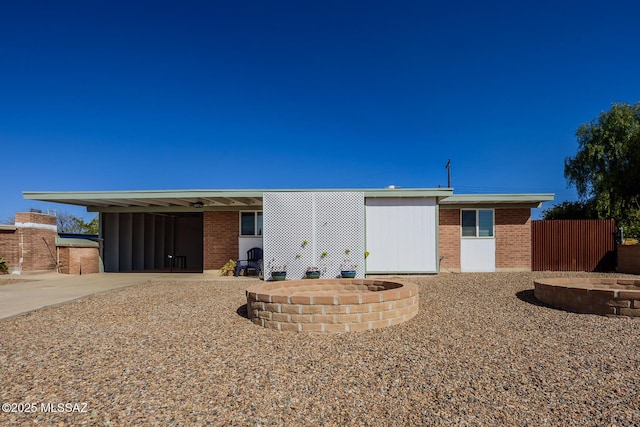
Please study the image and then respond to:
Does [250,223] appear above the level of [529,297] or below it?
above

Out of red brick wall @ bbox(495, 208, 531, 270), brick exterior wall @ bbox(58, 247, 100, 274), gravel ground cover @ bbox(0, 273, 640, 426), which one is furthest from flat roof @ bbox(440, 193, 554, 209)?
brick exterior wall @ bbox(58, 247, 100, 274)

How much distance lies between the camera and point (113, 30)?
1134 cm

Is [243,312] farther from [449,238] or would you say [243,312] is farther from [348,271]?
[449,238]

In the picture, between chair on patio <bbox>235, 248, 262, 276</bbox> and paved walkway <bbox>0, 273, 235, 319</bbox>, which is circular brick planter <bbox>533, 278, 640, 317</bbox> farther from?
paved walkway <bbox>0, 273, 235, 319</bbox>

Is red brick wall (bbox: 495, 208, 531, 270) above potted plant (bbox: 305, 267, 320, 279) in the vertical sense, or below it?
above

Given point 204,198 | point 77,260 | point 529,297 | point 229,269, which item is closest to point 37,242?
point 77,260

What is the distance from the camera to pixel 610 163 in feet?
67.1

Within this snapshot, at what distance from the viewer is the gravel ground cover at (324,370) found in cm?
272

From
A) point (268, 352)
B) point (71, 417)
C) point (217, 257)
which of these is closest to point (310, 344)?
point (268, 352)

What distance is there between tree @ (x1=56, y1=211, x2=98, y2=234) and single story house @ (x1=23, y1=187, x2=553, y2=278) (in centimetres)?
1997

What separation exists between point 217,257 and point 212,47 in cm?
758

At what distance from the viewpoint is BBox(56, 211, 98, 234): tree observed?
31.2 metres

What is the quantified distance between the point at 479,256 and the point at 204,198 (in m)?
9.49

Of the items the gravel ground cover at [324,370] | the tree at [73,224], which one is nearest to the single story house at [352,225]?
the gravel ground cover at [324,370]
